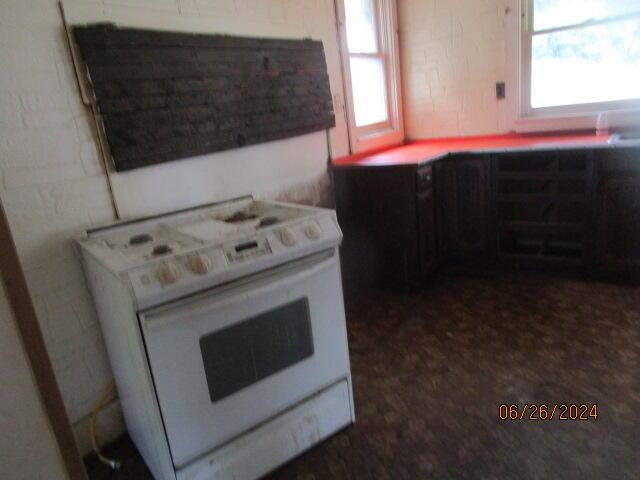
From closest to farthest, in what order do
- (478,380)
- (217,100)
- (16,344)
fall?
(16,344), (478,380), (217,100)

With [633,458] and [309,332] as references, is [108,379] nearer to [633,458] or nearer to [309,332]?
[309,332]

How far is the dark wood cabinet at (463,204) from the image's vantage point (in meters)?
3.05

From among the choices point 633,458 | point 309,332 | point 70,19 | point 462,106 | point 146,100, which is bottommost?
point 633,458

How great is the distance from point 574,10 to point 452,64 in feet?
2.80

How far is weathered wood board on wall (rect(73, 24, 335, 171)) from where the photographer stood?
1.81 m

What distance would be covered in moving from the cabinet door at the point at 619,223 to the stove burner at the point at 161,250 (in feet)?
8.10

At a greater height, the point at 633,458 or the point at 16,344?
the point at 16,344

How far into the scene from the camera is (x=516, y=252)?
3.10 m

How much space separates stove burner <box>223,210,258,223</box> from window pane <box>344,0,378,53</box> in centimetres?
174

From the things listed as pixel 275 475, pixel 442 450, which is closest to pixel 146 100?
pixel 275 475

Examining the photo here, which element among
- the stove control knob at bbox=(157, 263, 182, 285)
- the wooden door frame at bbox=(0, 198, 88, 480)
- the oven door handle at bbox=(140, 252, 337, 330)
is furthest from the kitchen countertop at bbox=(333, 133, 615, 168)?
the wooden door frame at bbox=(0, 198, 88, 480)

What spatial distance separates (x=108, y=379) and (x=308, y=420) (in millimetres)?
884

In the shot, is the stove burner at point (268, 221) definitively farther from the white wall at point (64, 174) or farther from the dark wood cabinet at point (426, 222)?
the dark wood cabinet at point (426, 222)

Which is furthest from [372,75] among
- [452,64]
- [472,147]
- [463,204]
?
[463,204]
